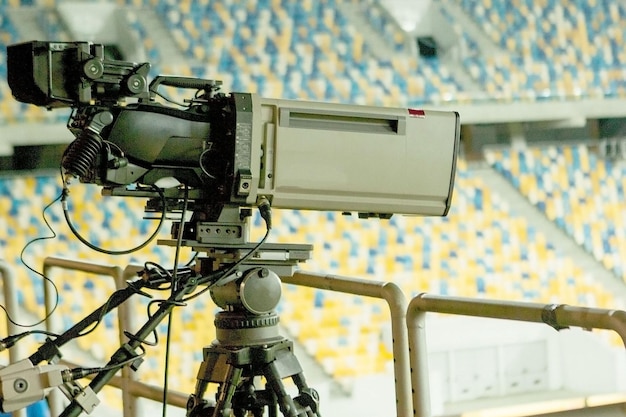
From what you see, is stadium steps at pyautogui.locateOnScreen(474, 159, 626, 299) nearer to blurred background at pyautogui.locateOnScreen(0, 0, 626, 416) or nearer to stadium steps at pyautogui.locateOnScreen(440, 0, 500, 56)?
blurred background at pyautogui.locateOnScreen(0, 0, 626, 416)

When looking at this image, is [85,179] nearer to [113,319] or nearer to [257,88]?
[113,319]

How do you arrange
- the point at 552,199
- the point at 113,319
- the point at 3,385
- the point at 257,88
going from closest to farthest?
the point at 3,385, the point at 113,319, the point at 257,88, the point at 552,199

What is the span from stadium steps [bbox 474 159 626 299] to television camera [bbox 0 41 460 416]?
163 inches

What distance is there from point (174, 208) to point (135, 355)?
0.19 metres

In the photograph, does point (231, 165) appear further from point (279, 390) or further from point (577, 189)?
point (577, 189)

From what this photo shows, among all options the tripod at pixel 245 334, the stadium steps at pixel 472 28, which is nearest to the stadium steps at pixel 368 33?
the stadium steps at pixel 472 28

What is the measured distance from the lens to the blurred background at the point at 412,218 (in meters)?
4.17

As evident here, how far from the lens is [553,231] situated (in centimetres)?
538

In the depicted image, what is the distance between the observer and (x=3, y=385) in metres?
0.96

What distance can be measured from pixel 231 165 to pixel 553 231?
458cm

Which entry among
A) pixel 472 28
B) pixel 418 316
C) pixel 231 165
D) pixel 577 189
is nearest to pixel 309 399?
pixel 418 316

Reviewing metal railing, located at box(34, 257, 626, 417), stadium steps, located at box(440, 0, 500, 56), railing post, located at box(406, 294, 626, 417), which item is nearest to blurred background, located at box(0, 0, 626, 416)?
stadium steps, located at box(440, 0, 500, 56)

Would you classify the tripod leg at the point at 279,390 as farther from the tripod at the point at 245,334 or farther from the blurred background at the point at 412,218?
the blurred background at the point at 412,218

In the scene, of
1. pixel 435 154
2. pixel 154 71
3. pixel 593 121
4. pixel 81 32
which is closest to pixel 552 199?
pixel 593 121
